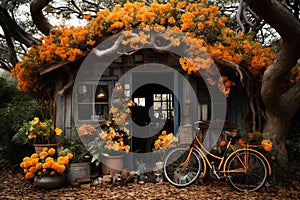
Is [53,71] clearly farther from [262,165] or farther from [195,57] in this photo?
[262,165]

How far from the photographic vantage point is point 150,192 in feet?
17.1

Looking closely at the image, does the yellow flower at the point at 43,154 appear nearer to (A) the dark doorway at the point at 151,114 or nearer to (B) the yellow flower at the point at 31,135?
(B) the yellow flower at the point at 31,135

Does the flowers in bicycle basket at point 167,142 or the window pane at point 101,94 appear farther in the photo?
the window pane at point 101,94

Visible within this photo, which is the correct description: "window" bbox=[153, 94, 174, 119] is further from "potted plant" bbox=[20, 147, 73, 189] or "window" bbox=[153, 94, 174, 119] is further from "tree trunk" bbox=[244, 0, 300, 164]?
"potted plant" bbox=[20, 147, 73, 189]

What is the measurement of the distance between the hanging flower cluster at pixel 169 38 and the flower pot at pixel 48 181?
7.67 ft

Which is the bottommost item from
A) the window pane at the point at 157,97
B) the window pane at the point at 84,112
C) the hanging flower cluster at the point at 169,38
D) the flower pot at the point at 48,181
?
the flower pot at the point at 48,181

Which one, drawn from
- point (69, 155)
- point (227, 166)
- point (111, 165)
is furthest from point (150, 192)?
point (69, 155)

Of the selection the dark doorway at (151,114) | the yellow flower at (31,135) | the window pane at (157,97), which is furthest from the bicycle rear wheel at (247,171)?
the window pane at (157,97)

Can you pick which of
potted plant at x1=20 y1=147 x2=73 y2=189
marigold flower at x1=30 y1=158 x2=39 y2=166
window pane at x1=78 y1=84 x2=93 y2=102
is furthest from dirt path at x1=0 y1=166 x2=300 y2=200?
window pane at x1=78 y1=84 x2=93 y2=102

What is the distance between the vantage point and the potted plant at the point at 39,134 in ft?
19.8

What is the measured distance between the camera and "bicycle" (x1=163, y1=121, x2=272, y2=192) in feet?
17.3

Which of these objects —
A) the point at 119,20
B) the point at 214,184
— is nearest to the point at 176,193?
the point at 214,184

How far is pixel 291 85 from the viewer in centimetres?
628

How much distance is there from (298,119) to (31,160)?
5.64 metres
